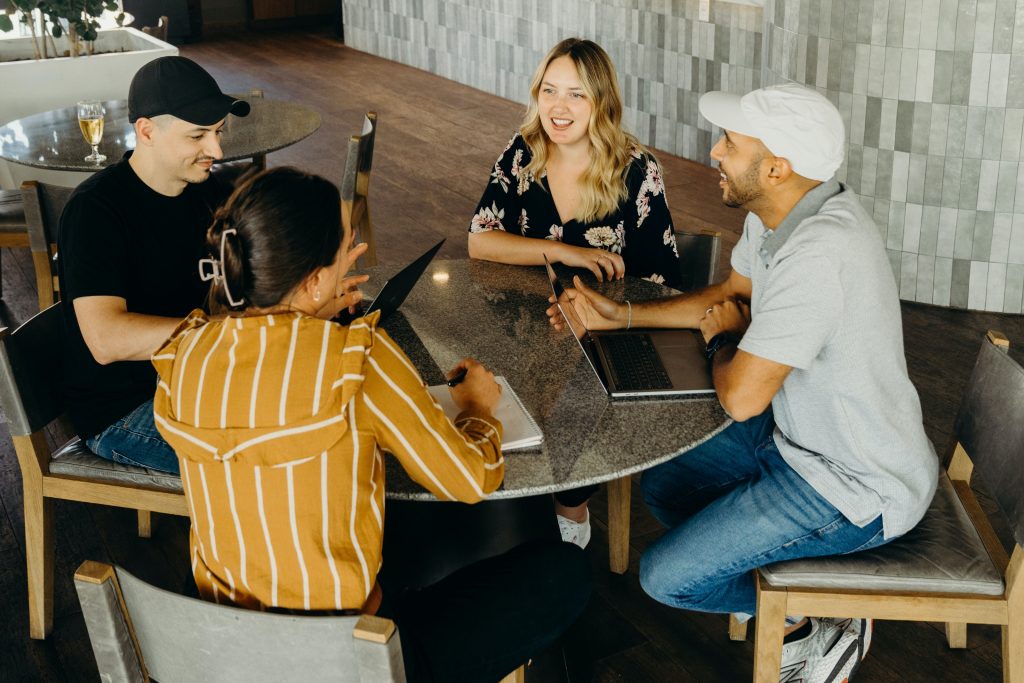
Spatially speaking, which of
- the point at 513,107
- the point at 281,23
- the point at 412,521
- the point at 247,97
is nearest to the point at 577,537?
the point at 412,521

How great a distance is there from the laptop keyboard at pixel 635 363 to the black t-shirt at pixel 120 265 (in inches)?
37.8

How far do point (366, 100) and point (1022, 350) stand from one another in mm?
5492

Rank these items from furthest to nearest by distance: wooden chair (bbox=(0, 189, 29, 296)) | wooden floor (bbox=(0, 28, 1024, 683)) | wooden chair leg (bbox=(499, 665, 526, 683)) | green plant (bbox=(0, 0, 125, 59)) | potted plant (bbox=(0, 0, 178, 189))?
potted plant (bbox=(0, 0, 178, 189)), green plant (bbox=(0, 0, 125, 59)), wooden chair (bbox=(0, 189, 29, 296)), wooden floor (bbox=(0, 28, 1024, 683)), wooden chair leg (bbox=(499, 665, 526, 683))

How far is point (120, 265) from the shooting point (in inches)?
85.0

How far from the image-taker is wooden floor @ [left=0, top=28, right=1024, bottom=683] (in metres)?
2.27

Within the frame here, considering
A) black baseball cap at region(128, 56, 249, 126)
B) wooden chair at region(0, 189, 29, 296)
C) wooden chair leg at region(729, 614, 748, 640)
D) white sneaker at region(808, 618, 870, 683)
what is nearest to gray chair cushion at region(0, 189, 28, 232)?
wooden chair at region(0, 189, 29, 296)

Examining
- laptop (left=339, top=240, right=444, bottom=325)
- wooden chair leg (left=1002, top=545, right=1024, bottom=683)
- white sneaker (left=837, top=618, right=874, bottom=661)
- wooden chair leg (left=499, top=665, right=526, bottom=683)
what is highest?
laptop (left=339, top=240, right=444, bottom=325)

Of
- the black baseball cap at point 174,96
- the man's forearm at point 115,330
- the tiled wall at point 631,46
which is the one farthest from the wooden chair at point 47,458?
the tiled wall at point 631,46

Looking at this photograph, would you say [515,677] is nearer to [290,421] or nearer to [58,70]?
[290,421]

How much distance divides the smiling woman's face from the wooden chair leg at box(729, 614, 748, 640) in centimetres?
120

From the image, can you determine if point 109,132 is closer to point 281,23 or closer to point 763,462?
point 763,462

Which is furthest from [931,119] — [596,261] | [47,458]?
[47,458]

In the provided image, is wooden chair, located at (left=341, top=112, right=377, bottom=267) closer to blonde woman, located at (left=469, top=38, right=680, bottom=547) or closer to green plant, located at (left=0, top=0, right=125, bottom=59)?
blonde woman, located at (left=469, top=38, right=680, bottom=547)

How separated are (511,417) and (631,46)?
5.16 meters
